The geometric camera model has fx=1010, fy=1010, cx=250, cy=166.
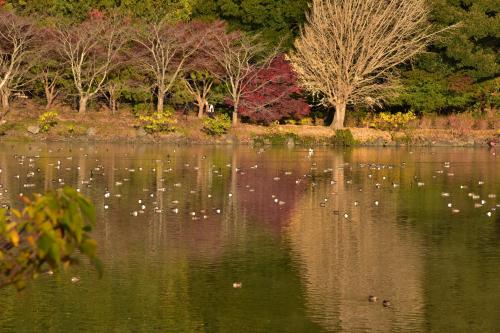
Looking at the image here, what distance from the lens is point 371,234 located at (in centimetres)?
2492

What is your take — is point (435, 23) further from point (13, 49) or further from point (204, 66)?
point (13, 49)

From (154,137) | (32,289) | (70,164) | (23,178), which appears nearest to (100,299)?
(32,289)

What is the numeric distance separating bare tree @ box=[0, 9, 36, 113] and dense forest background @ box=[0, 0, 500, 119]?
3.63 m

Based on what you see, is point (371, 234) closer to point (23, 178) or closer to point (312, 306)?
point (312, 306)

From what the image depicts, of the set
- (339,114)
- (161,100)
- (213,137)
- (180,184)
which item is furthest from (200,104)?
(180,184)

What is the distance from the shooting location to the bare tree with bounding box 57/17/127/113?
65.1 meters

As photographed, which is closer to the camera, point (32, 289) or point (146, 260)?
point (32, 289)

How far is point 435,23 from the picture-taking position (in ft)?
233

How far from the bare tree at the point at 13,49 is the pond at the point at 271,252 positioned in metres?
23.1

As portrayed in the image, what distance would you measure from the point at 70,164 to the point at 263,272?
78.5ft

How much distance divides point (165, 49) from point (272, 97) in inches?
312

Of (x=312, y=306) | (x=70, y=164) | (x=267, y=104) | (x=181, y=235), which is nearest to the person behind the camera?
(x=312, y=306)

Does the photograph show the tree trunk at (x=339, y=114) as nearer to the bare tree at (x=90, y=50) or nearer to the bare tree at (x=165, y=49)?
the bare tree at (x=165, y=49)

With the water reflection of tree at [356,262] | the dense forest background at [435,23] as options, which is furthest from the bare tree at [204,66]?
the water reflection of tree at [356,262]
